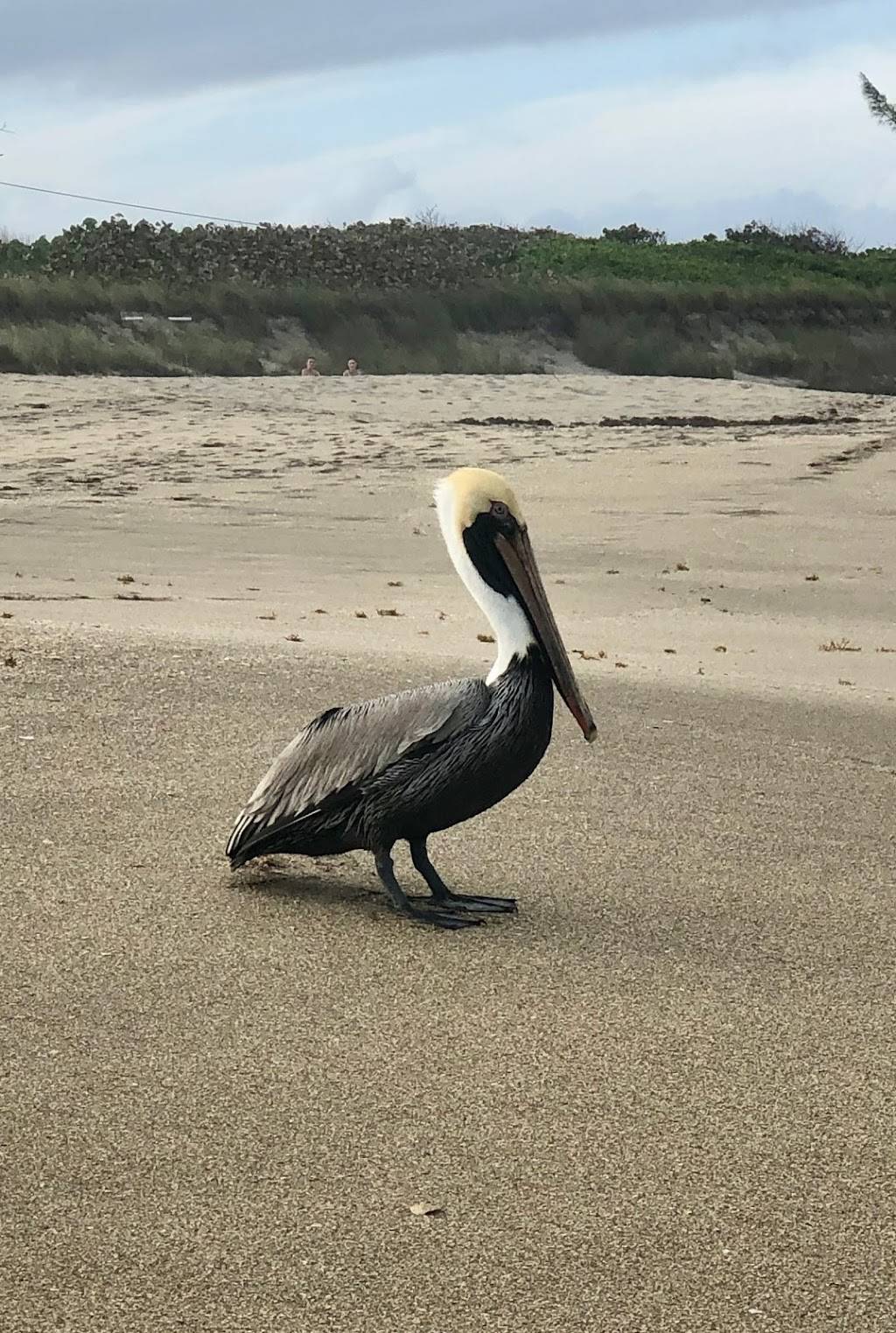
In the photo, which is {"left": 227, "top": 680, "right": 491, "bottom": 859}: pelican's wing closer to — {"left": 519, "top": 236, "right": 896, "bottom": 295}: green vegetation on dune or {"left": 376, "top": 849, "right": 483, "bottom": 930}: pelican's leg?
{"left": 376, "top": 849, "right": 483, "bottom": 930}: pelican's leg

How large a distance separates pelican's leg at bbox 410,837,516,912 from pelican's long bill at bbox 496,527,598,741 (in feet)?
1.52

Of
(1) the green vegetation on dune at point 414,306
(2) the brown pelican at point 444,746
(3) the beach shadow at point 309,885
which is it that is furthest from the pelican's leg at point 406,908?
(1) the green vegetation on dune at point 414,306

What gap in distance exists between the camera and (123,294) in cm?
2669

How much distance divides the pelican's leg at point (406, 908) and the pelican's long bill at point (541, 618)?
Answer: 0.53 meters

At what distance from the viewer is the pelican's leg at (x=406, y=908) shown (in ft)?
14.3

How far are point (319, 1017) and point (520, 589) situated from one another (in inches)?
46.3

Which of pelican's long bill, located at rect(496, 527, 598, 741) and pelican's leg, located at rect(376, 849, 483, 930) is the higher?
pelican's long bill, located at rect(496, 527, 598, 741)

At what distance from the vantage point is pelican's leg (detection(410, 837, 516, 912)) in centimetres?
451

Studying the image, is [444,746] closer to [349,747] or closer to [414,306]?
[349,747]

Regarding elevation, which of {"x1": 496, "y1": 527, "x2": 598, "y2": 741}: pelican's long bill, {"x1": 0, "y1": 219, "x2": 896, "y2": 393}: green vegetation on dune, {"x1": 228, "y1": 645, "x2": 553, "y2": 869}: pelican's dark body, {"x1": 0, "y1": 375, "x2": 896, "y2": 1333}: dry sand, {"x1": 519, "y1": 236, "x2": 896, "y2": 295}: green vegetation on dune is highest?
{"x1": 519, "y1": 236, "x2": 896, "y2": 295}: green vegetation on dune

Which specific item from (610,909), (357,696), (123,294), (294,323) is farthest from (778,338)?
(610,909)

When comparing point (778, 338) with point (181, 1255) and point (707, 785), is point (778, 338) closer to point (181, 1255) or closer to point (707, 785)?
point (707, 785)

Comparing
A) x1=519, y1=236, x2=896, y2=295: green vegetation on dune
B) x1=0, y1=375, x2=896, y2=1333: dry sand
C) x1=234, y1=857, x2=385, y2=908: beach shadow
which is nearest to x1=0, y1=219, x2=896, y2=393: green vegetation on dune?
x1=519, y1=236, x2=896, y2=295: green vegetation on dune

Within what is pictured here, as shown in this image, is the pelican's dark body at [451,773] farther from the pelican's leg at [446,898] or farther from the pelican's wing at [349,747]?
the pelican's leg at [446,898]
